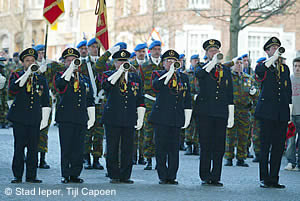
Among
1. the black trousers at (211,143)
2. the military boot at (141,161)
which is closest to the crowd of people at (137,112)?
the black trousers at (211,143)

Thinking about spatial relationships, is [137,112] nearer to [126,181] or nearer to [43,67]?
[126,181]

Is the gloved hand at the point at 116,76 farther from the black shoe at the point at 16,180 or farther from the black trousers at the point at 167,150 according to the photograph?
the black shoe at the point at 16,180

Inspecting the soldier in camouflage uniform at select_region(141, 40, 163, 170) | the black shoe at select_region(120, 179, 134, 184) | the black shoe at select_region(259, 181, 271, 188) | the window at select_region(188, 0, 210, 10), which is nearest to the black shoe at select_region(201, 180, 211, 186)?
the black shoe at select_region(259, 181, 271, 188)

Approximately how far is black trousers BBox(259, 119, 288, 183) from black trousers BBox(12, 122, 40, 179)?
3176 millimetres

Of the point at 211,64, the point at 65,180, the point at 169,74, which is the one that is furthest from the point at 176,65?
the point at 65,180

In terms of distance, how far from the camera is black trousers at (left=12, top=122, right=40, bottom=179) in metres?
10.1

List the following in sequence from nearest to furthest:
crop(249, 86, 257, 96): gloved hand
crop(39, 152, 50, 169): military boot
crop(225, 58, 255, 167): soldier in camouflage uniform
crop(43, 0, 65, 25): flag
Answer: crop(39, 152, 50, 169): military boot < crop(43, 0, 65, 25): flag < crop(225, 58, 255, 167): soldier in camouflage uniform < crop(249, 86, 257, 96): gloved hand

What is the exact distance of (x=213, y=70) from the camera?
412 inches

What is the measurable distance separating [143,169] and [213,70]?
2.76 m

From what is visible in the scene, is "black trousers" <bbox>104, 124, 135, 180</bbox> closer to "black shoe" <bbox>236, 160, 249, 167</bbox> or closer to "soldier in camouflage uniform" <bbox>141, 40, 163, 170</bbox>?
"soldier in camouflage uniform" <bbox>141, 40, 163, 170</bbox>

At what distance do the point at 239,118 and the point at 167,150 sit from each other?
3609 millimetres

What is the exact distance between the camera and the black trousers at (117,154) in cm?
1041

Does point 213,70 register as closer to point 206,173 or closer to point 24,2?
point 206,173

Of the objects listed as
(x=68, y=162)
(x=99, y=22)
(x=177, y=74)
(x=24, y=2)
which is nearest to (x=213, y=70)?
(x=177, y=74)
